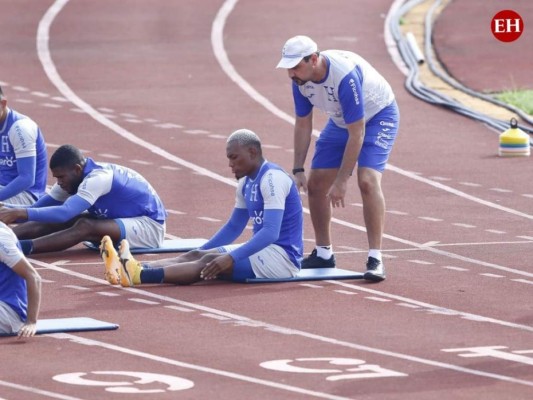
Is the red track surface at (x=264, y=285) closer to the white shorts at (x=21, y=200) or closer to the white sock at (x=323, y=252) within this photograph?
the white sock at (x=323, y=252)

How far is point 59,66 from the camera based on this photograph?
978 inches

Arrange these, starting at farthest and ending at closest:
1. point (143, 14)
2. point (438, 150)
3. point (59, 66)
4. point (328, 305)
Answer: point (143, 14), point (59, 66), point (438, 150), point (328, 305)

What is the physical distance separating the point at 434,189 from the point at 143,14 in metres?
13.8

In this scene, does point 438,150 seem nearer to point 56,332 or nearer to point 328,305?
point 328,305

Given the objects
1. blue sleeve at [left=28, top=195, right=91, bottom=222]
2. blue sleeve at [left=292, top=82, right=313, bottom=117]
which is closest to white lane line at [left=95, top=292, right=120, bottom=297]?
blue sleeve at [left=28, top=195, right=91, bottom=222]

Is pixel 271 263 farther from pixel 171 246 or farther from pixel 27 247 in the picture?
pixel 27 247

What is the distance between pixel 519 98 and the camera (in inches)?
869

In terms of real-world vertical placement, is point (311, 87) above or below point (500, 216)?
above

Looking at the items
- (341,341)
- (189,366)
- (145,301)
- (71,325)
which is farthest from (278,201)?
(189,366)

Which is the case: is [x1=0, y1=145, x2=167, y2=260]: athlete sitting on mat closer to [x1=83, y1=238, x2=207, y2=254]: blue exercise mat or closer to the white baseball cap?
[x1=83, y1=238, x2=207, y2=254]: blue exercise mat

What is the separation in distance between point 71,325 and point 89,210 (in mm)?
3169

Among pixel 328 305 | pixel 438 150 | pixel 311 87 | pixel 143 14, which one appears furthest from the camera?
pixel 143 14

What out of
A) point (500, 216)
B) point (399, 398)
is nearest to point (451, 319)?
point (399, 398)

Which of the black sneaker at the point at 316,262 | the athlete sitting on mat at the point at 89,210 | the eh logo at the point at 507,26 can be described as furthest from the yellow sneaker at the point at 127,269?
the eh logo at the point at 507,26
